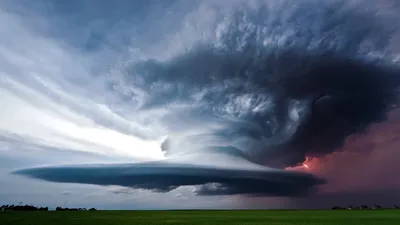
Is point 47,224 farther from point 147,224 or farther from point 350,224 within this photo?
point 350,224

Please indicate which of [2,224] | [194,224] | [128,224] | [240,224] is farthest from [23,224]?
[240,224]

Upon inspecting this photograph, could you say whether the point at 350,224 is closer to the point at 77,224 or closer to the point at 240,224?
the point at 240,224

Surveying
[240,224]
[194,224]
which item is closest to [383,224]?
[240,224]

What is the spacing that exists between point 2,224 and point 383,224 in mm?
74416

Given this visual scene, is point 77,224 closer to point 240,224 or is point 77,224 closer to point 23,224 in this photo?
point 23,224

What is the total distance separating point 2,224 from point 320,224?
6278 cm

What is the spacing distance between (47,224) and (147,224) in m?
19.6

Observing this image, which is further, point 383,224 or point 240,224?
point 240,224

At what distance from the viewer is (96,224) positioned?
242 ft

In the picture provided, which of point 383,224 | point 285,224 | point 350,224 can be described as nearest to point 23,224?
point 285,224

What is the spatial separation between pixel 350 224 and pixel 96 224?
50.0 meters

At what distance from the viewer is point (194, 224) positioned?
73.8 meters

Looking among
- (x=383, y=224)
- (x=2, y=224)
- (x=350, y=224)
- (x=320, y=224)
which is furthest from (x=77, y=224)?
(x=383, y=224)

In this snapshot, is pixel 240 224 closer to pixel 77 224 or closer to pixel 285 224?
pixel 285 224
